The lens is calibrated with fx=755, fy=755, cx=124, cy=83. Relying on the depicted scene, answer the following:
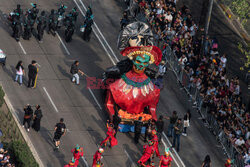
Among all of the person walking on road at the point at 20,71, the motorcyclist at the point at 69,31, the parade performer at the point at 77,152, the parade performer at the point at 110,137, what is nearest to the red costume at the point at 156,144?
the parade performer at the point at 110,137

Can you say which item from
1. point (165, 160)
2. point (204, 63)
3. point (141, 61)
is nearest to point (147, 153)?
point (165, 160)

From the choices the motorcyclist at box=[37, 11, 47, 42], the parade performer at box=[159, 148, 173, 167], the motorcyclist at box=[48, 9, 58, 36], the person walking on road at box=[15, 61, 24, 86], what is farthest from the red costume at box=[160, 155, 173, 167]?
the motorcyclist at box=[48, 9, 58, 36]

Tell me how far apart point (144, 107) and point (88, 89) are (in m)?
4.10

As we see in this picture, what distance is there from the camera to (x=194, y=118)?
43812mm

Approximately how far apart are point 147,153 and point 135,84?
4.15 m

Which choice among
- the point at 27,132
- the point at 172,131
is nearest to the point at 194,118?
the point at 172,131

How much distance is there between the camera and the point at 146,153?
37.9 m

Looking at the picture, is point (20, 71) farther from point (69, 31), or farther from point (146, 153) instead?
point (146, 153)

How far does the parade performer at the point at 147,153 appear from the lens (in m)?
37.8

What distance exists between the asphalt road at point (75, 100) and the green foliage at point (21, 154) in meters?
Answer: 1.87

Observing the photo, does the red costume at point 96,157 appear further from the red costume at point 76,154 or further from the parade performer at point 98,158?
the red costume at point 76,154

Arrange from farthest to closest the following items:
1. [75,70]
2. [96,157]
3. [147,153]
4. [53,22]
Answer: [53,22] → [75,70] → [147,153] → [96,157]

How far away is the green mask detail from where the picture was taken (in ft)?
130

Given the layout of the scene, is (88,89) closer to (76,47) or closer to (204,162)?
(76,47)
